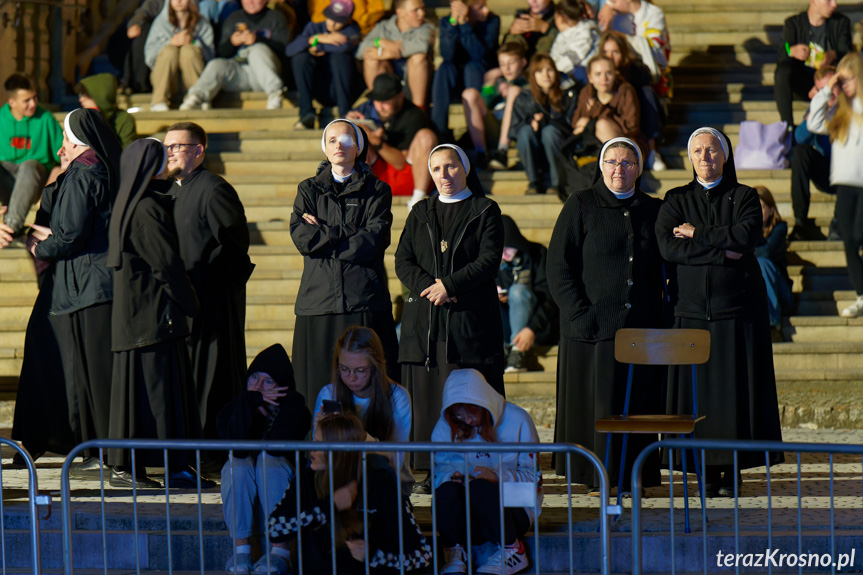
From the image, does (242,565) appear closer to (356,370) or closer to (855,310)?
(356,370)

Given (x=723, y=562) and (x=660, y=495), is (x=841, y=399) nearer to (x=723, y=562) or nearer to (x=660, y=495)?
(x=660, y=495)

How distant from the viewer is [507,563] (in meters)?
6.55

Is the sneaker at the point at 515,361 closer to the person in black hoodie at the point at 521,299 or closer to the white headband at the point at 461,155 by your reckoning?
the person in black hoodie at the point at 521,299

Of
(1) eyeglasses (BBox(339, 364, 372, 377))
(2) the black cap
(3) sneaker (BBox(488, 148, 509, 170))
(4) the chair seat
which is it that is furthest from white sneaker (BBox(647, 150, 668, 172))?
(1) eyeglasses (BBox(339, 364, 372, 377))

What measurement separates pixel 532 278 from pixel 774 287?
1.93 m

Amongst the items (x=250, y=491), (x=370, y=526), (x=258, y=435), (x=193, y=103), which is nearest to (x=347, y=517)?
(x=370, y=526)

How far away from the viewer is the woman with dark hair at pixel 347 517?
6375mm

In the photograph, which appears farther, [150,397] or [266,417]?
[150,397]

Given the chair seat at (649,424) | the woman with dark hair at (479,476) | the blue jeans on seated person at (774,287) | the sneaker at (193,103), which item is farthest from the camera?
the sneaker at (193,103)

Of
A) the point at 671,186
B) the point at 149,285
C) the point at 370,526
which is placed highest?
the point at 671,186

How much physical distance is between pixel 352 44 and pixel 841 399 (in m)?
6.41

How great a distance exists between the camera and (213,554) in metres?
6.98

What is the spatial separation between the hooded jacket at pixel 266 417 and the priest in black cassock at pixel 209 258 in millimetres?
1365

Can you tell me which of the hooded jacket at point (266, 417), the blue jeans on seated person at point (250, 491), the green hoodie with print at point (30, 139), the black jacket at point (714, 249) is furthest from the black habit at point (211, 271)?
the green hoodie with print at point (30, 139)
